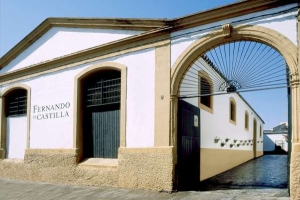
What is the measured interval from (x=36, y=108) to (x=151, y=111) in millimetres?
4945

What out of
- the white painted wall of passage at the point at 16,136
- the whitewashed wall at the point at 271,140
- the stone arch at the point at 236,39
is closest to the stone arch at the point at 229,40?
the stone arch at the point at 236,39

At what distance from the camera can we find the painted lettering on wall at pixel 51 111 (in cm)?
964

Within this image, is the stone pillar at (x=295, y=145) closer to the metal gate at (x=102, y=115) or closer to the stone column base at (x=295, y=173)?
the stone column base at (x=295, y=173)

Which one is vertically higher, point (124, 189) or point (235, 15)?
point (235, 15)

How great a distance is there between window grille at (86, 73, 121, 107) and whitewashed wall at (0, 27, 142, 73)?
111 centimetres

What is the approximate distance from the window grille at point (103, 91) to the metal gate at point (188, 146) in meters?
2.02

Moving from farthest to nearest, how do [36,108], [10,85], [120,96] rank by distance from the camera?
[10,85] < [36,108] < [120,96]

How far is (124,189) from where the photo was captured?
303 inches

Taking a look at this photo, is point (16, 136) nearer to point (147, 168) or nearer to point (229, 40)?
point (147, 168)

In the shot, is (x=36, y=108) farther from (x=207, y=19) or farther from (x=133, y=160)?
(x=207, y=19)

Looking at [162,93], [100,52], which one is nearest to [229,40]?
[162,93]

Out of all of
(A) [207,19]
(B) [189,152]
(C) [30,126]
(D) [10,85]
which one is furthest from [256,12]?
(D) [10,85]

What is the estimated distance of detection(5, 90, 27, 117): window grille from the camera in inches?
453

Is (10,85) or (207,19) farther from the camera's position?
(10,85)
